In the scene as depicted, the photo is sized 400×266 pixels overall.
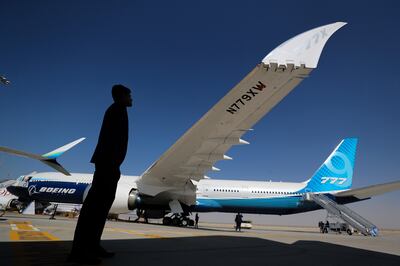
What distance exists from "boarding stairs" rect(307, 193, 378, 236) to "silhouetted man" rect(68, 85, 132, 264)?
18567 millimetres

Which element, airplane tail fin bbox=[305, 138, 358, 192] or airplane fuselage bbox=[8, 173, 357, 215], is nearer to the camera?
airplane fuselage bbox=[8, 173, 357, 215]

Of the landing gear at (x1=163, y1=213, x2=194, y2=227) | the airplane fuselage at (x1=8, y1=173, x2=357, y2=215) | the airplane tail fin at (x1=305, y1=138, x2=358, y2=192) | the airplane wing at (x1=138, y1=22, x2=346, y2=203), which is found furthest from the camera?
the airplane tail fin at (x1=305, y1=138, x2=358, y2=192)

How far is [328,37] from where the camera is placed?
7.34 m

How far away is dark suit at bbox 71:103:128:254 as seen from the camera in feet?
11.5

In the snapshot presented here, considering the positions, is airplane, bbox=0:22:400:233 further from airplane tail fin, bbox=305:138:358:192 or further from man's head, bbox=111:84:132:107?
man's head, bbox=111:84:132:107

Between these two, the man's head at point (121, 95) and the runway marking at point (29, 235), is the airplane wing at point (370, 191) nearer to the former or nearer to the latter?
the runway marking at point (29, 235)

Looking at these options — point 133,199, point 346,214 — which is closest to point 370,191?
point 346,214

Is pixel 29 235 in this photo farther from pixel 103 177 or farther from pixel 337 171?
pixel 337 171

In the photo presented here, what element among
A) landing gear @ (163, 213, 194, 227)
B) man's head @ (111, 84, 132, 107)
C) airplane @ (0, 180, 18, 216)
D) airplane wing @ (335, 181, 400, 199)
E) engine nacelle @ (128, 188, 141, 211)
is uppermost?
airplane wing @ (335, 181, 400, 199)

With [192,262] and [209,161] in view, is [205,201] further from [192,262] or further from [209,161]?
[192,262]

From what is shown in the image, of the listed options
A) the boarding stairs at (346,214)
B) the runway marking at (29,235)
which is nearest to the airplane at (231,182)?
the boarding stairs at (346,214)

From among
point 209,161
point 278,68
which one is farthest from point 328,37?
point 209,161


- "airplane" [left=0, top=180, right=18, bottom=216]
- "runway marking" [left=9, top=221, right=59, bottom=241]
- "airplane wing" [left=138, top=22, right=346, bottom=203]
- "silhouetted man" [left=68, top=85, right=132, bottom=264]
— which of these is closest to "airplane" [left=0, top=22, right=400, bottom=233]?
"airplane wing" [left=138, top=22, right=346, bottom=203]

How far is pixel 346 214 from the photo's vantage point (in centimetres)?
2122
